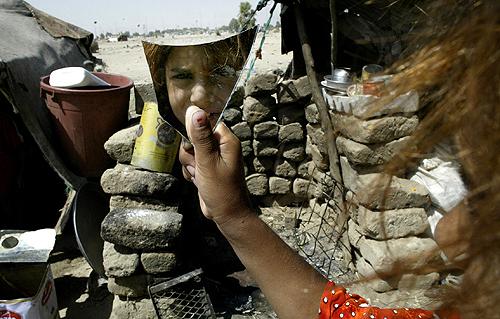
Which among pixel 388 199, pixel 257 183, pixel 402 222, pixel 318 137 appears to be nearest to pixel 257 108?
pixel 318 137

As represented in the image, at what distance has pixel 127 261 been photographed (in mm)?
3020

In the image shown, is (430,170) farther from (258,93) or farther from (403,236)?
(258,93)

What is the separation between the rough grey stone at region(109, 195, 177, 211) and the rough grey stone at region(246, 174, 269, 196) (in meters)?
1.52

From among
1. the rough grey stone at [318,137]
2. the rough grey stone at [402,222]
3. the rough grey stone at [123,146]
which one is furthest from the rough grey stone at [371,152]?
the rough grey stone at [123,146]

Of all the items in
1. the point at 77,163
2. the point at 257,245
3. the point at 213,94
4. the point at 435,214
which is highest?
the point at 213,94

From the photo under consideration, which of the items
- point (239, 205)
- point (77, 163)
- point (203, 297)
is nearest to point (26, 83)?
point (77, 163)

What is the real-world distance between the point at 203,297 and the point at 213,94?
210 centimetres

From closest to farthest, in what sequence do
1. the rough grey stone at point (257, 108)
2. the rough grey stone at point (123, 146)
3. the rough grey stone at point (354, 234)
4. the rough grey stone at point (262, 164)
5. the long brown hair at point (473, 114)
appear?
the long brown hair at point (473, 114)
the rough grey stone at point (123, 146)
the rough grey stone at point (354, 234)
the rough grey stone at point (257, 108)
the rough grey stone at point (262, 164)

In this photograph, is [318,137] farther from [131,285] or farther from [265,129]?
[131,285]

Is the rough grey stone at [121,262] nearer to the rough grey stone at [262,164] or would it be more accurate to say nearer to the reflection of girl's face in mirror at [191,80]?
the rough grey stone at [262,164]

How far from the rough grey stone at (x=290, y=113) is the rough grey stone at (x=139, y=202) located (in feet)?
5.71

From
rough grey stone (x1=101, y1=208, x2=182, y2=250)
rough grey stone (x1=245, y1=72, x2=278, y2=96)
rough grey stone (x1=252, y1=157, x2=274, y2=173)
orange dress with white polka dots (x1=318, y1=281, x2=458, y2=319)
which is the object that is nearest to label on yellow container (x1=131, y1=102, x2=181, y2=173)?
rough grey stone (x1=101, y1=208, x2=182, y2=250)

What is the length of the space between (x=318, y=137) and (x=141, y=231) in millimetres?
1964

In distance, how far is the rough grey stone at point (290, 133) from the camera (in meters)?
4.49
